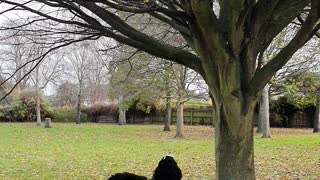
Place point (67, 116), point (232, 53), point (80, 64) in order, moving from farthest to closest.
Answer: point (67, 116) < point (80, 64) < point (232, 53)

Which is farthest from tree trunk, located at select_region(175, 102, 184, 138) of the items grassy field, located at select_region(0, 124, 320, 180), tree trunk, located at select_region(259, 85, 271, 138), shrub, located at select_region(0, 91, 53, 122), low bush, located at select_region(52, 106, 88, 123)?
shrub, located at select_region(0, 91, 53, 122)

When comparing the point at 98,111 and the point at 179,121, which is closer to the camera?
the point at 179,121

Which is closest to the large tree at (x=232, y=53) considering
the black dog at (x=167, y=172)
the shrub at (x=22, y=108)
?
the black dog at (x=167, y=172)

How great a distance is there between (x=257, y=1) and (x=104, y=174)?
6503mm

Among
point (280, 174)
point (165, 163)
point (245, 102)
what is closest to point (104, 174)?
point (280, 174)

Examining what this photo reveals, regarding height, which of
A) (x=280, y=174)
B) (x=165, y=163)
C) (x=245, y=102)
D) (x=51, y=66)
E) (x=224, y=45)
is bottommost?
(x=280, y=174)

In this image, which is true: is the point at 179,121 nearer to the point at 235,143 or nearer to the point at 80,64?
the point at 235,143

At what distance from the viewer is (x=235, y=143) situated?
19.6 ft

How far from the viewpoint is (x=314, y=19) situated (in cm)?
578

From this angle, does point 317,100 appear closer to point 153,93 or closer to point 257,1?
point 153,93

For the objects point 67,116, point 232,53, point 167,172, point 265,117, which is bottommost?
point 167,172

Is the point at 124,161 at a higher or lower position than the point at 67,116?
lower

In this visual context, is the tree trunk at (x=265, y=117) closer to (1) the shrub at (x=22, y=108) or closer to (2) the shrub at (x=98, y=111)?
(2) the shrub at (x=98, y=111)

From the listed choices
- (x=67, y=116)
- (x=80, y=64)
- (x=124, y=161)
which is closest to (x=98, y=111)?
(x=67, y=116)
